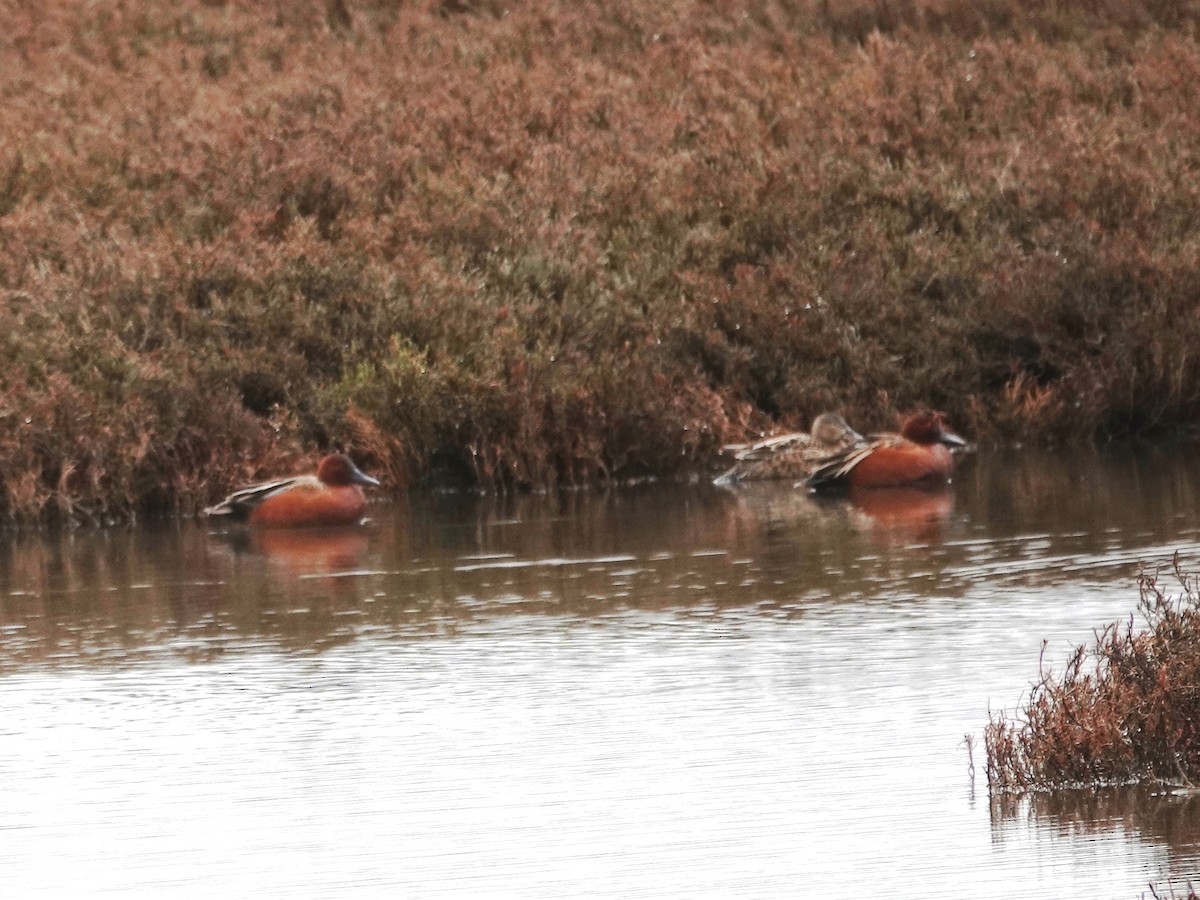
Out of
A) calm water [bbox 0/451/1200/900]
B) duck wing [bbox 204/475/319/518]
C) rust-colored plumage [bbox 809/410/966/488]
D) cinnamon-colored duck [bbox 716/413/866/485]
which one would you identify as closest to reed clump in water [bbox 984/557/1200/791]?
calm water [bbox 0/451/1200/900]

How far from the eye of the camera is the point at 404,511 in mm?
18438

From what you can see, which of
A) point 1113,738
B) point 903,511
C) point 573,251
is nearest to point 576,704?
point 1113,738

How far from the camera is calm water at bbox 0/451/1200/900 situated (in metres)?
6.71

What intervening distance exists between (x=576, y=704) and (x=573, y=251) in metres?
14.4

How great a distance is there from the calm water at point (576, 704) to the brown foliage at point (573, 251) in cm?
297

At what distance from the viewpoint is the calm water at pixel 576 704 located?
22.0 ft

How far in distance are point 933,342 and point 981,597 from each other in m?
10.1

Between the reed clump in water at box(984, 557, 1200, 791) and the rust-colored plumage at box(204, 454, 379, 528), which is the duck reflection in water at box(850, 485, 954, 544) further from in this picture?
the reed clump in water at box(984, 557, 1200, 791)

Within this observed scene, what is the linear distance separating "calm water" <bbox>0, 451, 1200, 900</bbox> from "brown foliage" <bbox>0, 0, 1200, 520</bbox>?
2966 mm

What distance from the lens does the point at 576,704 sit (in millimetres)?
9320

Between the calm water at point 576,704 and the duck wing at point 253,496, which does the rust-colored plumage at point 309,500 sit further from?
the calm water at point 576,704

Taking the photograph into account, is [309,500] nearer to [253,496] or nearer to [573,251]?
[253,496]

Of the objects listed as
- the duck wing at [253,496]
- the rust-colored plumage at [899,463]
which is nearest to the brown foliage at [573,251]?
the duck wing at [253,496]

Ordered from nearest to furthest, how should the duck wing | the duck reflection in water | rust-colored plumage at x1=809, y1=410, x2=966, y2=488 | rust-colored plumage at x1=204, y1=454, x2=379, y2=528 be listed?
the duck reflection in water < rust-colored plumage at x1=204, y1=454, x2=379, y2=528 < the duck wing < rust-colored plumage at x1=809, y1=410, x2=966, y2=488
